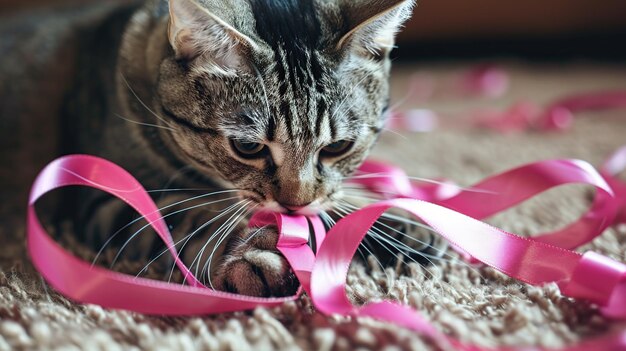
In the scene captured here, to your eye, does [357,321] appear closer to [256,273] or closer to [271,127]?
[256,273]

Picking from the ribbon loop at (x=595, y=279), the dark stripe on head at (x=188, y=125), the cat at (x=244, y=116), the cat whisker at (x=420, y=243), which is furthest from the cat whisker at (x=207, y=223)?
the ribbon loop at (x=595, y=279)

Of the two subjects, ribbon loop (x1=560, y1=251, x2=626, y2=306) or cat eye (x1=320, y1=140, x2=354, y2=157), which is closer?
ribbon loop (x1=560, y1=251, x2=626, y2=306)

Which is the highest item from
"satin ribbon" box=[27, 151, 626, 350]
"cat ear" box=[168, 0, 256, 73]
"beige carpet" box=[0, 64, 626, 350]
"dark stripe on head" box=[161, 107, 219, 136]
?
"cat ear" box=[168, 0, 256, 73]

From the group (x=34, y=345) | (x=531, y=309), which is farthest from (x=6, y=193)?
(x=531, y=309)

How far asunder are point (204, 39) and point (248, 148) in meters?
0.18

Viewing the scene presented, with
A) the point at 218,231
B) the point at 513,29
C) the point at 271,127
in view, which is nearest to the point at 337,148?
the point at 271,127

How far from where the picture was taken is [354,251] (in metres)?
0.85

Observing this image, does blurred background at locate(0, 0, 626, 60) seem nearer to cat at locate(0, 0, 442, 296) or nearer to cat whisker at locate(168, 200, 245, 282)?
cat at locate(0, 0, 442, 296)

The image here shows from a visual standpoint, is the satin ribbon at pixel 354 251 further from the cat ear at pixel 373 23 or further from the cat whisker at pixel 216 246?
the cat ear at pixel 373 23

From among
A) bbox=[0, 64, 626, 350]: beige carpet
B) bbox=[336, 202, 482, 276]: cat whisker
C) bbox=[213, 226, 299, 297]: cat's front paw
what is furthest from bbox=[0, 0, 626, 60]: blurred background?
bbox=[213, 226, 299, 297]: cat's front paw

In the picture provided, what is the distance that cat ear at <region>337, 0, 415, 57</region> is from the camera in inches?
35.0

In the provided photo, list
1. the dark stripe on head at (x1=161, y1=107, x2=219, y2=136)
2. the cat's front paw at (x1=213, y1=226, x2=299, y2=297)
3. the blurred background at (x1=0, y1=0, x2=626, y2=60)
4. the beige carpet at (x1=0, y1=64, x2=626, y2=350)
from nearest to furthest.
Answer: the beige carpet at (x1=0, y1=64, x2=626, y2=350)
the cat's front paw at (x1=213, y1=226, x2=299, y2=297)
the dark stripe on head at (x1=161, y1=107, x2=219, y2=136)
the blurred background at (x1=0, y1=0, x2=626, y2=60)

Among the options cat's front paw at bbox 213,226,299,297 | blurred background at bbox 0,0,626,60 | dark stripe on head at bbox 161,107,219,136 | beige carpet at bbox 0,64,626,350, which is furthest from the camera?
blurred background at bbox 0,0,626,60

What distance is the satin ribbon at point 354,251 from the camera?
770 mm
